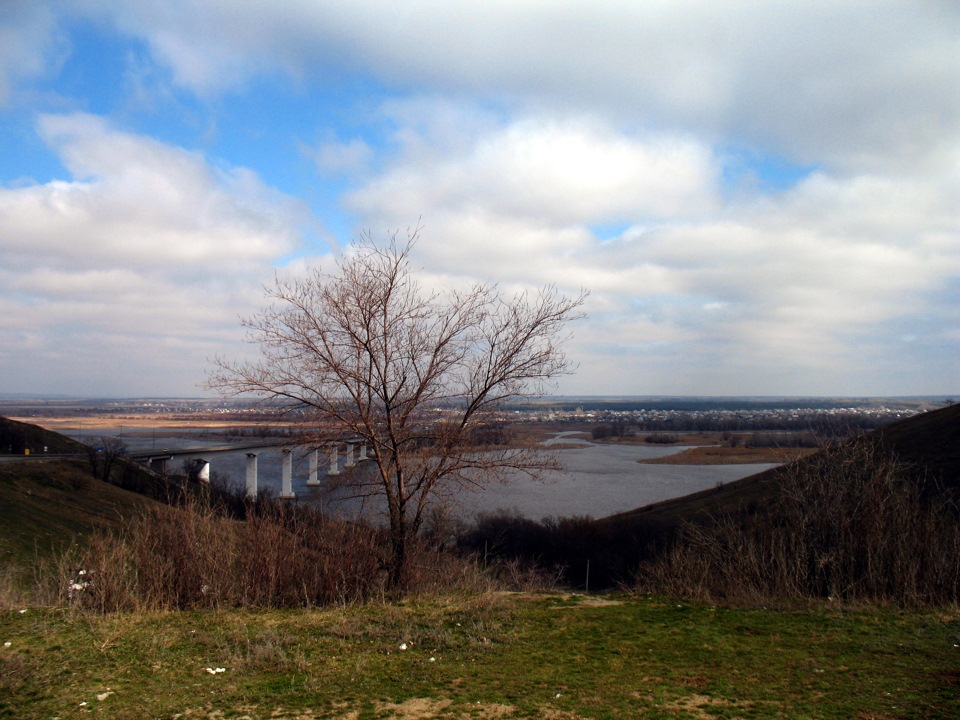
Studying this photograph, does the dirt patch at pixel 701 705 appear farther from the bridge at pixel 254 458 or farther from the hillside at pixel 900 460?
the hillside at pixel 900 460

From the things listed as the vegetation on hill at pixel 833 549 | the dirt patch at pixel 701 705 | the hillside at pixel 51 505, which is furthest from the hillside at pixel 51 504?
the dirt patch at pixel 701 705

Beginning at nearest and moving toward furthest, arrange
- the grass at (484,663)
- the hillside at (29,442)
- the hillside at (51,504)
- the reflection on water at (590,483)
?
the grass at (484,663) < the hillside at (51,504) < the reflection on water at (590,483) < the hillside at (29,442)

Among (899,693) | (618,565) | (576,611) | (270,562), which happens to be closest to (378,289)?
(270,562)

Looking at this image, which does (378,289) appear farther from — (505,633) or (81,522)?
(81,522)

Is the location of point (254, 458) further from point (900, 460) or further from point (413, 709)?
point (413, 709)

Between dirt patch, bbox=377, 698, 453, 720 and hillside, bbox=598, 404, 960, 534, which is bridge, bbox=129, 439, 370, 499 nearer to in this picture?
dirt patch, bbox=377, 698, 453, 720
